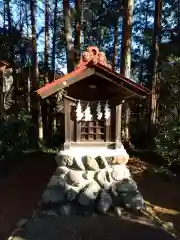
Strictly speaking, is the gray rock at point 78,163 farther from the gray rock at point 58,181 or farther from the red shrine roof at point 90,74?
the red shrine roof at point 90,74

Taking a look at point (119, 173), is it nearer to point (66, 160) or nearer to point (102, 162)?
point (102, 162)

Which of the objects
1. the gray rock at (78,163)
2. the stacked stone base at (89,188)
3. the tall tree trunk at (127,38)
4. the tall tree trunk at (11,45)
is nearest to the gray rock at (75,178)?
the stacked stone base at (89,188)

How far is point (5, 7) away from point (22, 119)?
7.87m

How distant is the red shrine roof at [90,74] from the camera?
5695mm

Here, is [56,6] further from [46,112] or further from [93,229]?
[93,229]

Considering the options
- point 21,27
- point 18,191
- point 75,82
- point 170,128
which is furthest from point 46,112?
point 75,82

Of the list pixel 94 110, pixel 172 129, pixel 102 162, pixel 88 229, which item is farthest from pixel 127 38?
pixel 88 229

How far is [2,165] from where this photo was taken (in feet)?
34.7

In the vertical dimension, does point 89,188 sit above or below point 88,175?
below

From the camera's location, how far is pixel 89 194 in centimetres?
607

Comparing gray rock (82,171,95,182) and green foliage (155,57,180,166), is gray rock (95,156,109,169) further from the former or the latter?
green foliage (155,57,180,166)

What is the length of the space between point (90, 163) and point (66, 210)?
3.41 feet

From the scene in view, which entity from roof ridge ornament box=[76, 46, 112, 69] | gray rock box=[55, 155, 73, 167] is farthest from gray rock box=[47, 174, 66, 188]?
roof ridge ornament box=[76, 46, 112, 69]

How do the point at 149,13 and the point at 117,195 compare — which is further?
the point at 149,13
